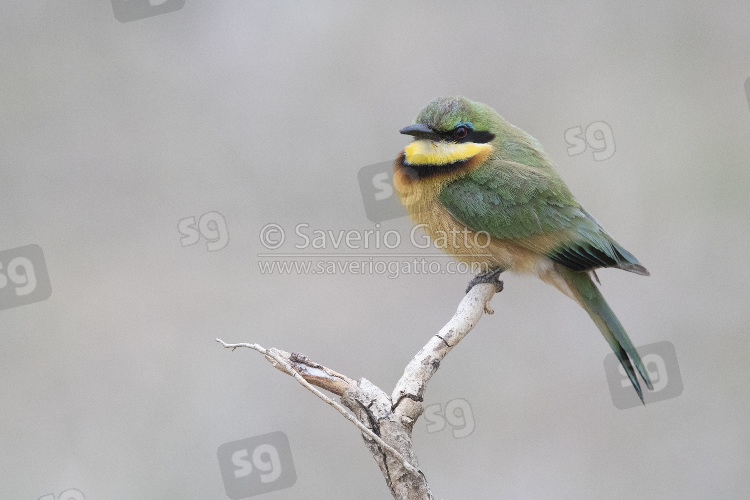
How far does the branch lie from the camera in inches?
51.6

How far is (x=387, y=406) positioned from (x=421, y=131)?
0.79 m

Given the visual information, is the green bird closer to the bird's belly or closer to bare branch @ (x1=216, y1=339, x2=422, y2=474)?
the bird's belly

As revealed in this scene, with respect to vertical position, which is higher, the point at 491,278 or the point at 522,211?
the point at 522,211

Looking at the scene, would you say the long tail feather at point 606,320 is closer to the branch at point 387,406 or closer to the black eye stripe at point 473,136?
the black eye stripe at point 473,136

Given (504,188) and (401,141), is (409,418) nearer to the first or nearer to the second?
(504,188)

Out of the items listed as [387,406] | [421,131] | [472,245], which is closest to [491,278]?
[472,245]

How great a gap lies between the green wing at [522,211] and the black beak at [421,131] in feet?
0.49

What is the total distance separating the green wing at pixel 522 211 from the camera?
1946 mm

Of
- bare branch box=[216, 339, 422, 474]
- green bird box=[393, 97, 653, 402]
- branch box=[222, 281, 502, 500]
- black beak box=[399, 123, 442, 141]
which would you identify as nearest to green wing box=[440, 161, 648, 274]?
green bird box=[393, 97, 653, 402]

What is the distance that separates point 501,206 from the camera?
1963 millimetres

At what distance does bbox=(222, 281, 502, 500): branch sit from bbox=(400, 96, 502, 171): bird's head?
2.14ft

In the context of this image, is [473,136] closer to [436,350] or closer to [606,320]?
[606,320]

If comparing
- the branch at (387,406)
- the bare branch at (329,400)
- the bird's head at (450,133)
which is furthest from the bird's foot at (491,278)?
the bare branch at (329,400)

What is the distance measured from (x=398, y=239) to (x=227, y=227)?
954 mm
